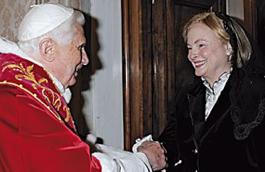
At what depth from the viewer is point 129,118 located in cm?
288

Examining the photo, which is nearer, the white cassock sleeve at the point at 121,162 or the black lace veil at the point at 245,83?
the white cassock sleeve at the point at 121,162

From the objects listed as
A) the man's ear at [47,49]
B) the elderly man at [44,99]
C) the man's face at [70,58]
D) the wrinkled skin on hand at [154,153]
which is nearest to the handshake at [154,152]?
the wrinkled skin on hand at [154,153]

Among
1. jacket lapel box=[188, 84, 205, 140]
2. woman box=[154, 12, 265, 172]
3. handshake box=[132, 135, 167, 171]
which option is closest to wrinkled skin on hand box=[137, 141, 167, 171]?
handshake box=[132, 135, 167, 171]

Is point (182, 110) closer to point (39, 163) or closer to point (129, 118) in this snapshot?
point (129, 118)

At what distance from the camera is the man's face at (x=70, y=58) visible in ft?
5.97

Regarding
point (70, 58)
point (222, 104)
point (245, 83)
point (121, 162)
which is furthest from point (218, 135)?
point (70, 58)

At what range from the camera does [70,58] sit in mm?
1838

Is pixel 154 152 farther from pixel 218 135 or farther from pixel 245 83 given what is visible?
pixel 245 83

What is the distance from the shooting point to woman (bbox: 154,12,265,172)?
214 centimetres

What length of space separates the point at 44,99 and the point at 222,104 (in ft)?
3.32

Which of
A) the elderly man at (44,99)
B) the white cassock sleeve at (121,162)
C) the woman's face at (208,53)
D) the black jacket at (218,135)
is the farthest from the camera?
the woman's face at (208,53)

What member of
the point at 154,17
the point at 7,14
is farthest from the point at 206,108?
the point at 7,14

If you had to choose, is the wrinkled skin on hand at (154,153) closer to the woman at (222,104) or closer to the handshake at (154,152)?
the handshake at (154,152)

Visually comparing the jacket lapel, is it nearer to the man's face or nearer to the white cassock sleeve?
the white cassock sleeve
